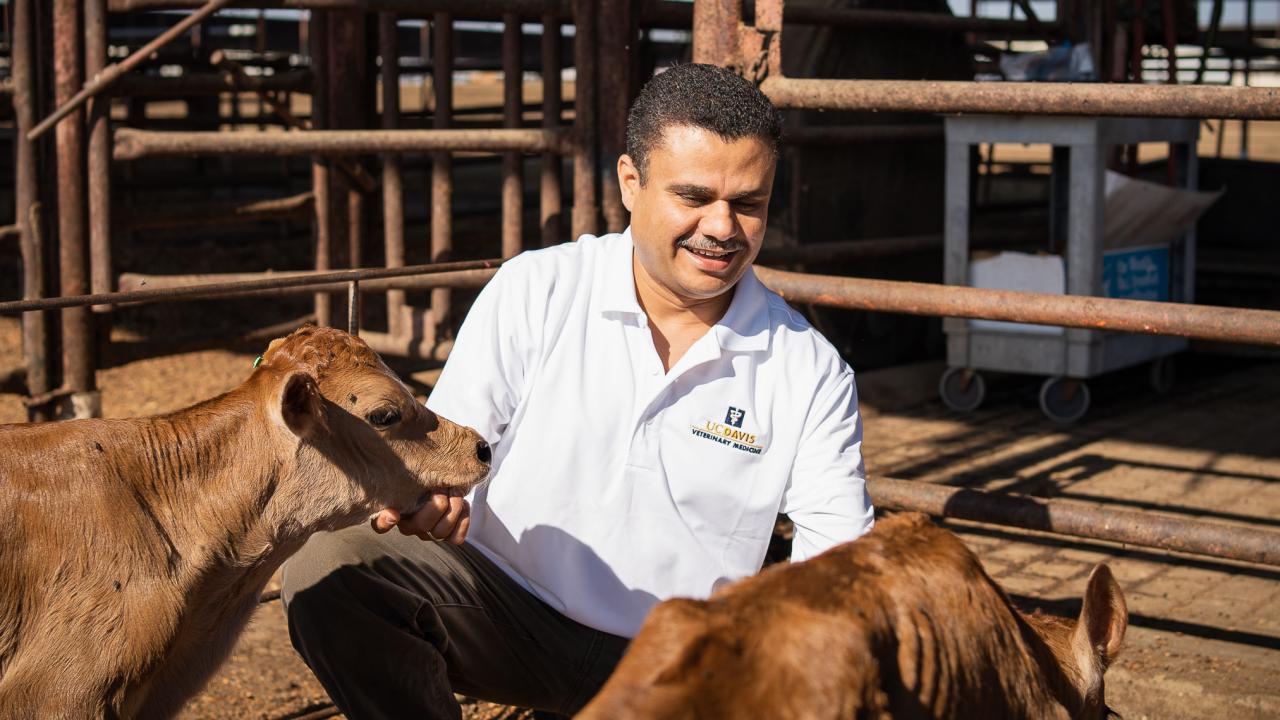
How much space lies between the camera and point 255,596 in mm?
2941

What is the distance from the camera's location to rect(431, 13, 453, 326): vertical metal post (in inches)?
228

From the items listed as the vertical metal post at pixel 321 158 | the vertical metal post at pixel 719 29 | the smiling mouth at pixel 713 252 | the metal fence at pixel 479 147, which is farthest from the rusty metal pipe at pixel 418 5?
the smiling mouth at pixel 713 252

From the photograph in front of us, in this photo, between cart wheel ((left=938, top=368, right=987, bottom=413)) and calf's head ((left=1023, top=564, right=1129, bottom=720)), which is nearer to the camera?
calf's head ((left=1023, top=564, right=1129, bottom=720))

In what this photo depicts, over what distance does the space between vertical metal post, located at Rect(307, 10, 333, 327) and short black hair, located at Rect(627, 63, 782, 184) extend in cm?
339

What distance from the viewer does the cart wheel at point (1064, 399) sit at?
6.81 meters

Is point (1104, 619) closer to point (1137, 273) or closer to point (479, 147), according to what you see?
point (479, 147)

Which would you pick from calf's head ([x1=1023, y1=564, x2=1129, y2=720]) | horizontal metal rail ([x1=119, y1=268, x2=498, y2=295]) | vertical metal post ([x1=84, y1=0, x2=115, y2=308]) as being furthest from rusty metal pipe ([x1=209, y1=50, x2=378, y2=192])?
calf's head ([x1=1023, y1=564, x2=1129, y2=720])

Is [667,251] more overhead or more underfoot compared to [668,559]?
more overhead

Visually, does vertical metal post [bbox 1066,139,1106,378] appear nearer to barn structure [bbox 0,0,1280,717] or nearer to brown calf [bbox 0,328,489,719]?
barn structure [bbox 0,0,1280,717]

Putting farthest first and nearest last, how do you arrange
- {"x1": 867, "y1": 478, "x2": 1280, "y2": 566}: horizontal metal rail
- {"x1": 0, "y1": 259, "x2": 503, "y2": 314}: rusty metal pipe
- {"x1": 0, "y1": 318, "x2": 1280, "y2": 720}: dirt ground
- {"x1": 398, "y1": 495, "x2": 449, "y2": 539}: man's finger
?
1. {"x1": 0, "y1": 318, "x2": 1280, "y2": 720}: dirt ground
2. {"x1": 867, "y1": 478, "x2": 1280, "y2": 566}: horizontal metal rail
3. {"x1": 0, "y1": 259, "x2": 503, "y2": 314}: rusty metal pipe
4. {"x1": 398, "y1": 495, "x2": 449, "y2": 539}: man's finger

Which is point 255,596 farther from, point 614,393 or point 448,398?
point 614,393

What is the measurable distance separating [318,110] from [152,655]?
398cm

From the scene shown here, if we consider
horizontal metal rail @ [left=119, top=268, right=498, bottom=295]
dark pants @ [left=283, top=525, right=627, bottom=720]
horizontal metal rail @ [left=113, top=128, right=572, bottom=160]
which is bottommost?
dark pants @ [left=283, top=525, right=627, bottom=720]

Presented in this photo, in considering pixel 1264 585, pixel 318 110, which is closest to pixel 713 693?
pixel 1264 585
